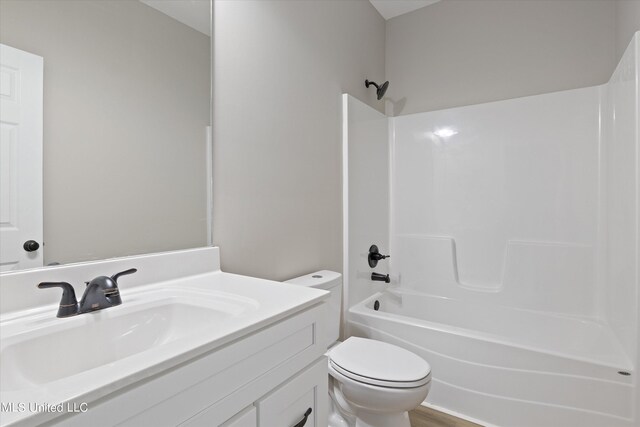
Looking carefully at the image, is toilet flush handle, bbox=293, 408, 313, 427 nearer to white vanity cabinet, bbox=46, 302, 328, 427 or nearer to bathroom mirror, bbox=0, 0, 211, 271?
white vanity cabinet, bbox=46, 302, 328, 427

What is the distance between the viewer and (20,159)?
0.77 metres

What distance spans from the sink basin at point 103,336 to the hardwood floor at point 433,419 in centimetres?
143

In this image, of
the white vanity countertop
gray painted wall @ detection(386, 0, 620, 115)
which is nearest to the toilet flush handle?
the white vanity countertop

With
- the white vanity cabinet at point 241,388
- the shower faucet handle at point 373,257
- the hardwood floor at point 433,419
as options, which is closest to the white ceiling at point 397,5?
the shower faucet handle at point 373,257

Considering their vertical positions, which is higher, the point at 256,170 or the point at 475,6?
the point at 475,6

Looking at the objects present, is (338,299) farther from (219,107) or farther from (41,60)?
(41,60)

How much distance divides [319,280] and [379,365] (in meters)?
0.46

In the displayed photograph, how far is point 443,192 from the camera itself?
2459 millimetres

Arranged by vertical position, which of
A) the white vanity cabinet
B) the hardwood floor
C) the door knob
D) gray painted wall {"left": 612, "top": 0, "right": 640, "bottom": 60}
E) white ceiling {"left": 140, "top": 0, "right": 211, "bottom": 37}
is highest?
gray painted wall {"left": 612, "top": 0, "right": 640, "bottom": 60}

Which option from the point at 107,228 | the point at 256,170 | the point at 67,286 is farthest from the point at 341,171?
the point at 67,286

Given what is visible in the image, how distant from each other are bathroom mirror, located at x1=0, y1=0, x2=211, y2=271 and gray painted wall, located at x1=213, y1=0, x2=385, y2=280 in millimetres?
98

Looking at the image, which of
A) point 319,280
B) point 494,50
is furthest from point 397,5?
point 319,280

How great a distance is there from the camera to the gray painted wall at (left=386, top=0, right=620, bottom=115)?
204 centimetres

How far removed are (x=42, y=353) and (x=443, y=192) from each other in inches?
95.2
